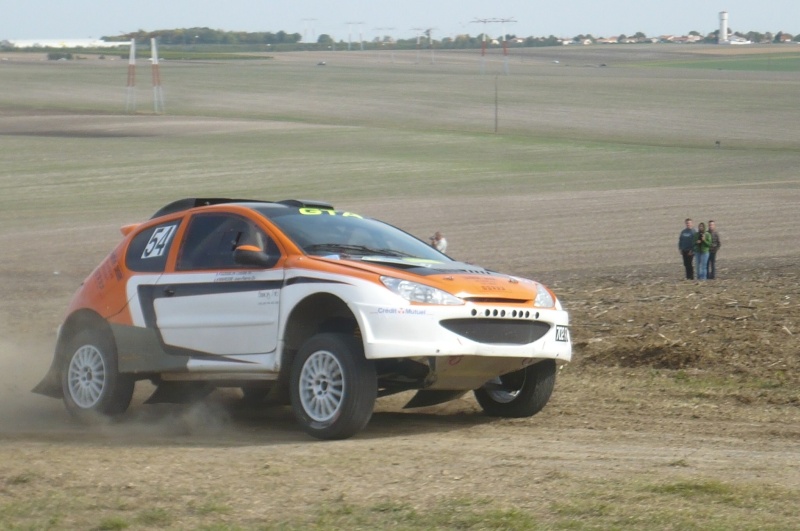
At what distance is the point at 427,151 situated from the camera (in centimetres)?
5266

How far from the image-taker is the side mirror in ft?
27.8

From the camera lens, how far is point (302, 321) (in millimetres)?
8469

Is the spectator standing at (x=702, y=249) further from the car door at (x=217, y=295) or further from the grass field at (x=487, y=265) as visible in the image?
the car door at (x=217, y=295)

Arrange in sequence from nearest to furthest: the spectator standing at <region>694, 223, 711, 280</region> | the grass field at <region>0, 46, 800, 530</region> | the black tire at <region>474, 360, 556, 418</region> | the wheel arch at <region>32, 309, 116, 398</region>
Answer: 1. the grass field at <region>0, 46, 800, 530</region>
2. the black tire at <region>474, 360, 556, 418</region>
3. the wheel arch at <region>32, 309, 116, 398</region>
4. the spectator standing at <region>694, 223, 711, 280</region>

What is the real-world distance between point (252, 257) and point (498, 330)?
178 centimetres

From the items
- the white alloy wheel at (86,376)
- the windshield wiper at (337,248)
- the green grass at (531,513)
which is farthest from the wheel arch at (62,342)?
the green grass at (531,513)

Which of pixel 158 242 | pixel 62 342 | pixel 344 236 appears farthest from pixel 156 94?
pixel 344 236

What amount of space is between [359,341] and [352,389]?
14.8 inches

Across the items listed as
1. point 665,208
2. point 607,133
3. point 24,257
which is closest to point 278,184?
point 665,208

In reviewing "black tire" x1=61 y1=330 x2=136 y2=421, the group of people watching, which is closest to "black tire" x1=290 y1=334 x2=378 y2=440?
"black tire" x1=61 y1=330 x2=136 y2=421

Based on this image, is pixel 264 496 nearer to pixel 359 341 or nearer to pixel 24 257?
pixel 359 341

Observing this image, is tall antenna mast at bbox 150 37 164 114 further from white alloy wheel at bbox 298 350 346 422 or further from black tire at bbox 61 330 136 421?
white alloy wheel at bbox 298 350 346 422

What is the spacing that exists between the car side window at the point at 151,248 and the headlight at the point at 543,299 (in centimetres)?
282

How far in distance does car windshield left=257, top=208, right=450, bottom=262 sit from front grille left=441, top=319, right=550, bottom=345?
99 centimetres
